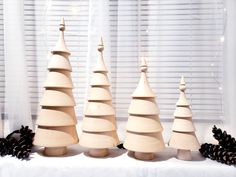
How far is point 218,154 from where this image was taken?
2.54 ft

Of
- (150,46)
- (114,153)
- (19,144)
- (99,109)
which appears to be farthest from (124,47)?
(19,144)

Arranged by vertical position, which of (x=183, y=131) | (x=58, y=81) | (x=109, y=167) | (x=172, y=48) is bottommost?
(x=109, y=167)

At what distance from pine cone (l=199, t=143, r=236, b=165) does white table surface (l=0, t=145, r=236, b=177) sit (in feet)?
0.05

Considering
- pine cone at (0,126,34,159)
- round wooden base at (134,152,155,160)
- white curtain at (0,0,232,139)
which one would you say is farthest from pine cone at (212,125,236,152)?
pine cone at (0,126,34,159)

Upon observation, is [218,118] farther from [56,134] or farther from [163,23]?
[56,134]

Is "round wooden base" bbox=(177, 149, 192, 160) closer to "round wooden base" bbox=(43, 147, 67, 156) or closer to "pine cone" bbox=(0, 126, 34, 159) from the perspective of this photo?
"round wooden base" bbox=(43, 147, 67, 156)

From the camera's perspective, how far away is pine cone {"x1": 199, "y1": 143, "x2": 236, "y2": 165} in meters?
0.75

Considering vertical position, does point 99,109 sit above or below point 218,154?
above

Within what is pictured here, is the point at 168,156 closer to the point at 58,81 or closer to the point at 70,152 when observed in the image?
the point at 70,152

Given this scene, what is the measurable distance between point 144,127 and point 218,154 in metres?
0.24

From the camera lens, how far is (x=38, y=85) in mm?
977

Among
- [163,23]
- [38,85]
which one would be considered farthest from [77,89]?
[163,23]

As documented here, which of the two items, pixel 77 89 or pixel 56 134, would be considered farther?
pixel 77 89

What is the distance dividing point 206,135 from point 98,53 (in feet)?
1.58
